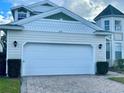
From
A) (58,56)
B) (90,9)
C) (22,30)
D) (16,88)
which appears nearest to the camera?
(16,88)

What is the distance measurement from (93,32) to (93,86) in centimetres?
752

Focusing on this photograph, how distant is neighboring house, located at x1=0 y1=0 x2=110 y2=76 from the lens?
19047 millimetres

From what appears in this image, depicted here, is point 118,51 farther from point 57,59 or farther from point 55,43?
point 55,43

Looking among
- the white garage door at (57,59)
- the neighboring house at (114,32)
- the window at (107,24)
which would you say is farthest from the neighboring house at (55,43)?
the window at (107,24)

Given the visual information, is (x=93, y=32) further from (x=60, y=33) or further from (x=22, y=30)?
(x=22, y=30)

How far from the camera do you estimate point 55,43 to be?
65.9ft

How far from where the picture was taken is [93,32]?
68.6 feet

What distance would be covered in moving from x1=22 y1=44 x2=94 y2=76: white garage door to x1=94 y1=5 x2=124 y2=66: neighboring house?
6.80 metres

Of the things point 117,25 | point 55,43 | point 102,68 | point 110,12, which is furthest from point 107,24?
point 55,43

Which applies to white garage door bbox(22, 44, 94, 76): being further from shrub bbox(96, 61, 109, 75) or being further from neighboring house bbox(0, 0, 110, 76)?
shrub bbox(96, 61, 109, 75)

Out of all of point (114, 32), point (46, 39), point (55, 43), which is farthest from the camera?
point (114, 32)

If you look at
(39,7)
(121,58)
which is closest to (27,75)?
(39,7)

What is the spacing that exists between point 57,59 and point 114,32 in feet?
31.3

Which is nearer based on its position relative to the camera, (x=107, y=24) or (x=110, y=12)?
(x=107, y=24)
